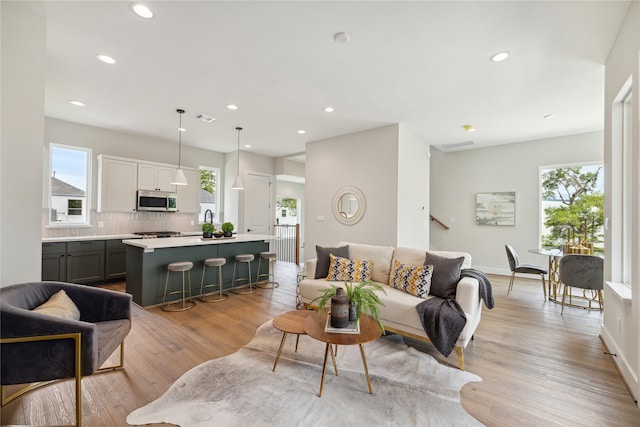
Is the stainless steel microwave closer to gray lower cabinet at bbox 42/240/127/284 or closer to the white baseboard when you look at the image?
gray lower cabinet at bbox 42/240/127/284

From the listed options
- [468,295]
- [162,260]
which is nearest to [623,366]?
[468,295]

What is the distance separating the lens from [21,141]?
219 cm

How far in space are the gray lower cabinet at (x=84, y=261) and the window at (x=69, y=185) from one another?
63cm

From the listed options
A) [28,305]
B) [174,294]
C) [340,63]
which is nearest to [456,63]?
[340,63]

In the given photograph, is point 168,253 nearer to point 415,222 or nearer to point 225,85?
point 225,85

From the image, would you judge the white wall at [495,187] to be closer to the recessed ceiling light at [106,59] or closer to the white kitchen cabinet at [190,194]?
the white kitchen cabinet at [190,194]

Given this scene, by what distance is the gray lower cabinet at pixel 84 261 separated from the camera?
450 centimetres

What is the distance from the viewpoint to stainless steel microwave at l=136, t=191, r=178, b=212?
564cm

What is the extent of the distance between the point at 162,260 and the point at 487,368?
411 centimetres

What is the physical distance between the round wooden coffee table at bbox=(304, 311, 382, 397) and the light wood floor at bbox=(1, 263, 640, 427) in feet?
1.71

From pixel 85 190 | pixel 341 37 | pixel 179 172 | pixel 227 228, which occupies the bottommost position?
pixel 227 228

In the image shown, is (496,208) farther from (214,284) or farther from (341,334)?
(214,284)

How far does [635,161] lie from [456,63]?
172cm

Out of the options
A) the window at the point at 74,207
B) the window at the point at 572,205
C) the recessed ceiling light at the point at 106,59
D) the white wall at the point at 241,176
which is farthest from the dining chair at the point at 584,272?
the window at the point at 74,207
